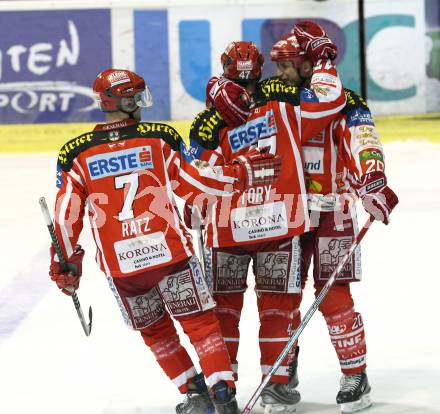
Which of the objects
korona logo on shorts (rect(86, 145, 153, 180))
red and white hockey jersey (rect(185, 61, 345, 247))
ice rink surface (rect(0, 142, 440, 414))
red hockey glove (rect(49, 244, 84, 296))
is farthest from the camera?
ice rink surface (rect(0, 142, 440, 414))

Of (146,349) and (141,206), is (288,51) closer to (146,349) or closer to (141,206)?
(141,206)

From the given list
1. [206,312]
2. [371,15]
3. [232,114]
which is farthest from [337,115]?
[371,15]

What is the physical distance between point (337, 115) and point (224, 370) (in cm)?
105

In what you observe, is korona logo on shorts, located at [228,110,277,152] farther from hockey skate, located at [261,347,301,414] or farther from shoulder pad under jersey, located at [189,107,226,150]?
hockey skate, located at [261,347,301,414]

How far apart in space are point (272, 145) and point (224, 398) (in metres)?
0.92

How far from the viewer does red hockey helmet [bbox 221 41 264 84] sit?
4473mm

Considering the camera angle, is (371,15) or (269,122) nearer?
(269,122)

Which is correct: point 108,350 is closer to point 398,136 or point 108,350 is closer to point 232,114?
point 232,114

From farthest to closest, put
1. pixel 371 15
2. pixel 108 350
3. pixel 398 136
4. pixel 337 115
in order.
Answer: pixel 371 15
pixel 398 136
pixel 108 350
pixel 337 115

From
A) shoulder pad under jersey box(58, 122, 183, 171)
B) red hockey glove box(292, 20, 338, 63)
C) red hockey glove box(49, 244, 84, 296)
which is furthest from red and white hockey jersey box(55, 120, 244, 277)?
red hockey glove box(292, 20, 338, 63)

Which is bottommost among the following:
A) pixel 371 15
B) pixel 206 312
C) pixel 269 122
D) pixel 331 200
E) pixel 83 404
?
pixel 83 404

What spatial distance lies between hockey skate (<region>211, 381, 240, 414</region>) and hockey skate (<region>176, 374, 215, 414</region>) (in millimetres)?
195

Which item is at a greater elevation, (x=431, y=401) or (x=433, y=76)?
(x=433, y=76)

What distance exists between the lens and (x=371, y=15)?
1306 centimetres
